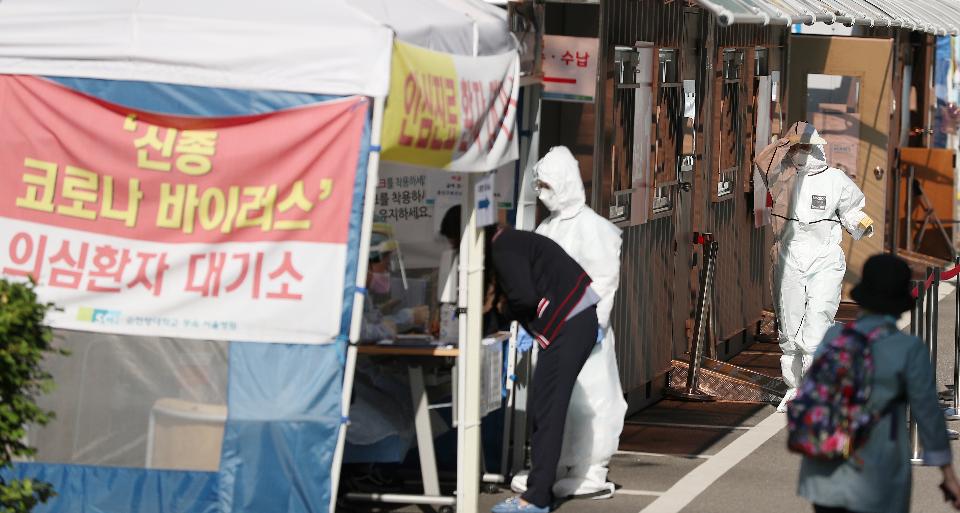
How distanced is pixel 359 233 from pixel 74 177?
125cm

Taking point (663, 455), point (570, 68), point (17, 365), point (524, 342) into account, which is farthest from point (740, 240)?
point (17, 365)

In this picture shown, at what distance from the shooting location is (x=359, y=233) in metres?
7.45

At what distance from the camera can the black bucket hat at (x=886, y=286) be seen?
233 inches

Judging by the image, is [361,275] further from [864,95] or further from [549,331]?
[864,95]

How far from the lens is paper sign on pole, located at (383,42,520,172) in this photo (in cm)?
736

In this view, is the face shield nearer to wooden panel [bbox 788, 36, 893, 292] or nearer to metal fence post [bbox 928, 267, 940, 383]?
metal fence post [bbox 928, 267, 940, 383]

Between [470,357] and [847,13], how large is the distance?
6.28 m

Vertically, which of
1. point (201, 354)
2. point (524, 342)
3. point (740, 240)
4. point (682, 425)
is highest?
point (740, 240)

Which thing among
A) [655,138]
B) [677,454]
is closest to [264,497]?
[677,454]

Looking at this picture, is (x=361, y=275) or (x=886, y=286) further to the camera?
(x=361, y=275)

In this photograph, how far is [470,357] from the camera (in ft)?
26.5

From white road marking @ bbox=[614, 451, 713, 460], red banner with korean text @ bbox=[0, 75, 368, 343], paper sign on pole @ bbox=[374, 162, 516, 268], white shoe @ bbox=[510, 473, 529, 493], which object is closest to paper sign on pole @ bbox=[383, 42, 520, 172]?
red banner with korean text @ bbox=[0, 75, 368, 343]

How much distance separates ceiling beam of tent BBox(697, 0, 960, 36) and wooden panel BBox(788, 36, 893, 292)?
62 centimetres

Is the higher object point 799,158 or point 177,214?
point 799,158
